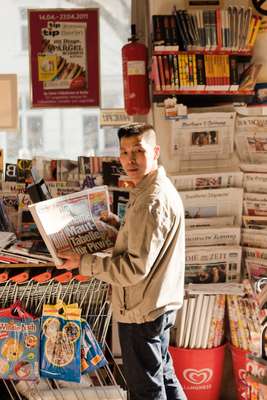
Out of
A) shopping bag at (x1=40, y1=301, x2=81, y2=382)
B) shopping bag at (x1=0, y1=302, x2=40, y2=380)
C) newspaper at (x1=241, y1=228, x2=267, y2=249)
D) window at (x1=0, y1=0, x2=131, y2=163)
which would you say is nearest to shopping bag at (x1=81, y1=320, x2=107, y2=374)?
shopping bag at (x1=40, y1=301, x2=81, y2=382)

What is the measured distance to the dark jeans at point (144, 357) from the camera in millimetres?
2088

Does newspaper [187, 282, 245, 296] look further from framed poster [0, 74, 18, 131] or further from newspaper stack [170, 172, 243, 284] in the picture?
framed poster [0, 74, 18, 131]

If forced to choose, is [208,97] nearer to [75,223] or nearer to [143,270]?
[75,223]

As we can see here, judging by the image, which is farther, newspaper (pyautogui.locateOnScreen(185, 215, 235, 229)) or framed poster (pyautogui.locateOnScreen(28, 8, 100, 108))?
framed poster (pyautogui.locateOnScreen(28, 8, 100, 108))

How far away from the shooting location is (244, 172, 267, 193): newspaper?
104 inches

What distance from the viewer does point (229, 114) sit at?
8.54 ft

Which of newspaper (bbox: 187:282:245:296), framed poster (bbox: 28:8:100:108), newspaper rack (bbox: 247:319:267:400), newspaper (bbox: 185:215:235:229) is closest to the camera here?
newspaper rack (bbox: 247:319:267:400)

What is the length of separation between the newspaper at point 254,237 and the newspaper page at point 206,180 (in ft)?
0.80

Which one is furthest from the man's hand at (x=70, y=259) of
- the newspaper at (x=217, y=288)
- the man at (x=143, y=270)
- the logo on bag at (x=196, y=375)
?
the logo on bag at (x=196, y=375)

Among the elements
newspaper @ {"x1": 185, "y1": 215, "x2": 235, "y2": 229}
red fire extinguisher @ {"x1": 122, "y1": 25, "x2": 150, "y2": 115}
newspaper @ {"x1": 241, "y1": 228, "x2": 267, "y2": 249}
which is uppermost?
red fire extinguisher @ {"x1": 122, "y1": 25, "x2": 150, "y2": 115}

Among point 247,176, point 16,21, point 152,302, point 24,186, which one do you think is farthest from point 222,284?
point 16,21

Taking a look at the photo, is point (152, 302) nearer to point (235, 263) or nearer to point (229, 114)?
point (235, 263)

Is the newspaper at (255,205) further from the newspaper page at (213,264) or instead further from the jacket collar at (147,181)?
the jacket collar at (147,181)

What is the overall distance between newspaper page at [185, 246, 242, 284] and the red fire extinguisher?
0.74 metres
